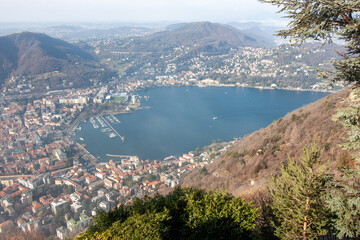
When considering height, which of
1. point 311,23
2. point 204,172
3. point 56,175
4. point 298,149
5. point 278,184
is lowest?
point 56,175

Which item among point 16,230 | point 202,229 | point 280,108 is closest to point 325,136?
point 202,229

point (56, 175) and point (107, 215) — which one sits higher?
point (107, 215)

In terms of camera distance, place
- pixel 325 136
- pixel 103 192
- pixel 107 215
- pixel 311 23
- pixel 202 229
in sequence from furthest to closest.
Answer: pixel 103 192 → pixel 325 136 → pixel 107 215 → pixel 202 229 → pixel 311 23

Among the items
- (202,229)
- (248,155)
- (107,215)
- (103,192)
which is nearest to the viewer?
(202,229)

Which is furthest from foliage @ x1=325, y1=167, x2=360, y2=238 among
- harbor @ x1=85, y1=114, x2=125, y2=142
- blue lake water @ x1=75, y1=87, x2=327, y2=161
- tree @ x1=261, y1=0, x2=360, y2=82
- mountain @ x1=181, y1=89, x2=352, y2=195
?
harbor @ x1=85, y1=114, x2=125, y2=142

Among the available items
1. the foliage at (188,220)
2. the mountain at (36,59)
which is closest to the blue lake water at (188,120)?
the foliage at (188,220)

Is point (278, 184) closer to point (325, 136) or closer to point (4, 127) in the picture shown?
point (325, 136)

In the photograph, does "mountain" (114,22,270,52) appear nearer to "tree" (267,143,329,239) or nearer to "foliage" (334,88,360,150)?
"tree" (267,143,329,239)
